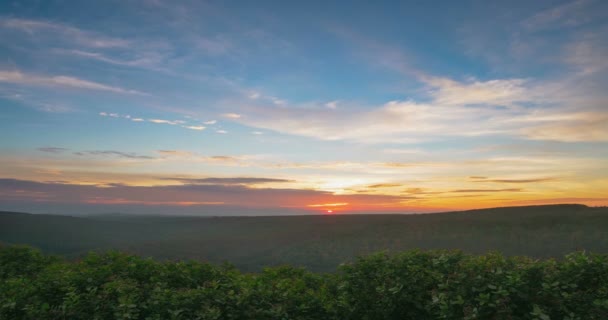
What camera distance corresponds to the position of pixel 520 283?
729 cm

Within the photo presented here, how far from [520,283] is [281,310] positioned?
14.2 feet

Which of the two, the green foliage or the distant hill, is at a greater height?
the green foliage

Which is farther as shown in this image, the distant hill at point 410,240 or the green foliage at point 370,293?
the distant hill at point 410,240

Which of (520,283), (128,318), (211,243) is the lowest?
(211,243)

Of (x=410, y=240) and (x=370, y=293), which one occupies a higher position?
(x=370, y=293)

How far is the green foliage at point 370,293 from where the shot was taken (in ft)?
23.7

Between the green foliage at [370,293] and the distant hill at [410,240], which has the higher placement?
the green foliage at [370,293]

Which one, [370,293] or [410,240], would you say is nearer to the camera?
[370,293]

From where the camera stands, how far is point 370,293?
336 inches

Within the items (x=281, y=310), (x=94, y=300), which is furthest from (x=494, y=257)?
(x=94, y=300)

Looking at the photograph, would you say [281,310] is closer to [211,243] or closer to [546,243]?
[546,243]

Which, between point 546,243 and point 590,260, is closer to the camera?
point 590,260

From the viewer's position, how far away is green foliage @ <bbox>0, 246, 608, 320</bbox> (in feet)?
23.7

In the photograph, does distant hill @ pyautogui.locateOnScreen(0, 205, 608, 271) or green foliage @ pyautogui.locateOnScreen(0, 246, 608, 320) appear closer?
green foliage @ pyautogui.locateOnScreen(0, 246, 608, 320)
